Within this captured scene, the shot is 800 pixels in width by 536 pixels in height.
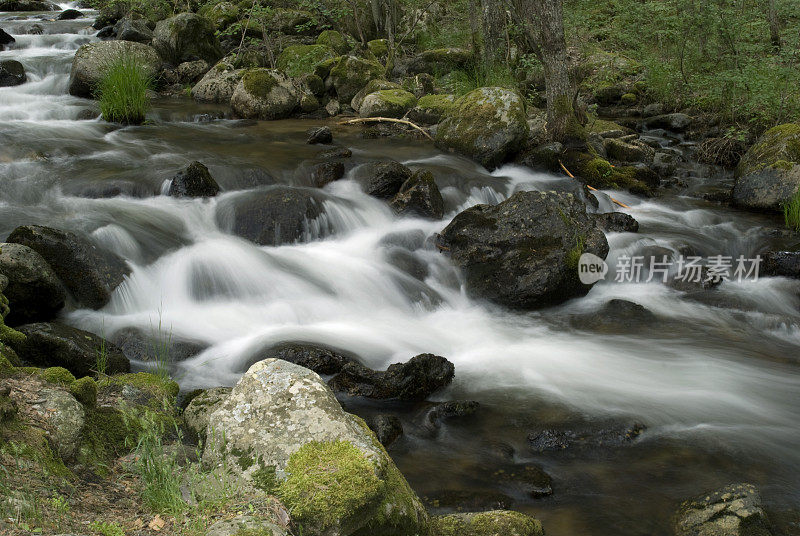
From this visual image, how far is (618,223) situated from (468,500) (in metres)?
6.18

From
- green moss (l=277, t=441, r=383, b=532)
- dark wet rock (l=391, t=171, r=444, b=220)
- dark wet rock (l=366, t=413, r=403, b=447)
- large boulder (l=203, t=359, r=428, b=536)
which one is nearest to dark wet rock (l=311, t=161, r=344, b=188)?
dark wet rock (l=391, t=171, r=444, b=220)

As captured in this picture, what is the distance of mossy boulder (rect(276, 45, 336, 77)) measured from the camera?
54.2 ft

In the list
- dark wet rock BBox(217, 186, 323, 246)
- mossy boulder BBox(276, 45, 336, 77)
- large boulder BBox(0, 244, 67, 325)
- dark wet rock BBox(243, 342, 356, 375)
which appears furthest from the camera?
mossy boulder BBox(276, 45, 336, 77)

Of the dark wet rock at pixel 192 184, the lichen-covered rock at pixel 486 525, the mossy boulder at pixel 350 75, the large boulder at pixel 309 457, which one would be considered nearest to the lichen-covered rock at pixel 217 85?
the mossy boulder at pixel 350 75

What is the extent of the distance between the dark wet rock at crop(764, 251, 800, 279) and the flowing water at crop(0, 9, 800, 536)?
0.66 feet

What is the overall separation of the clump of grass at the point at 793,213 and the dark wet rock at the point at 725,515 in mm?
6442

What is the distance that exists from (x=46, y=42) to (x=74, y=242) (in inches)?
600

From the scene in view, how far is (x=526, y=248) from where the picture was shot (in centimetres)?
750

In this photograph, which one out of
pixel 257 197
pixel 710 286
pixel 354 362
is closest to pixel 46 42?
pixel 257 197

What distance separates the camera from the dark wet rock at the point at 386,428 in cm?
467

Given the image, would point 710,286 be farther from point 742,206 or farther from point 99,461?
point 99,461

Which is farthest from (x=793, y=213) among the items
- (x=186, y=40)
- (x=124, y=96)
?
(x=186, y=40)

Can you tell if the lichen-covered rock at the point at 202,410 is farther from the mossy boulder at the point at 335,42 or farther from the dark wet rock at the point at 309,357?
the mossy boulder at the point at 335,42

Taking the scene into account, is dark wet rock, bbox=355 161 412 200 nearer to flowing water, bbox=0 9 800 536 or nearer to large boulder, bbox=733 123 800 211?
flowing water, bbox=0 9 800 536
